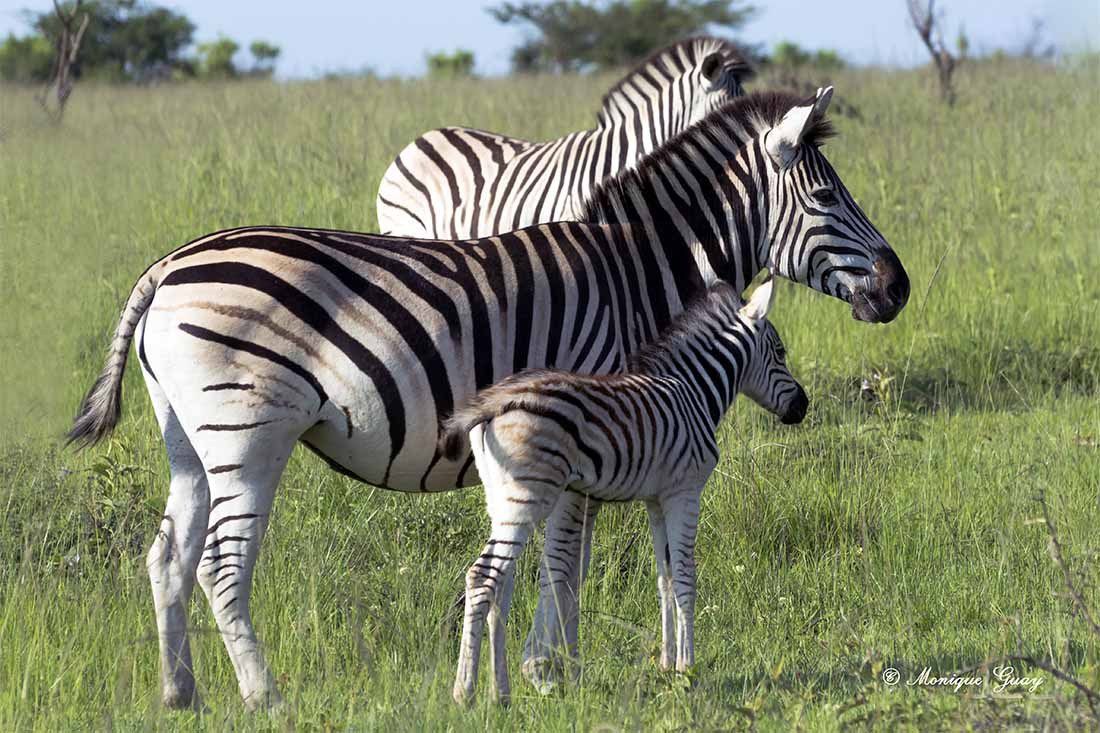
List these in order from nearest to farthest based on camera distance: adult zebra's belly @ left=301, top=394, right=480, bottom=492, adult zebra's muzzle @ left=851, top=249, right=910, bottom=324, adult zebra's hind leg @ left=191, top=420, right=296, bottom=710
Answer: adult zebra's hind leg @ left=191, top=420, right=296, bottom=710, adult zebra's belly @ left=301, top=394, right=480, bottom=492, adult zebra's muzzle @ left=851, top=249, right=910, bottom=324

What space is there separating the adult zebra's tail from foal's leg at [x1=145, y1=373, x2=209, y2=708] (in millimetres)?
124

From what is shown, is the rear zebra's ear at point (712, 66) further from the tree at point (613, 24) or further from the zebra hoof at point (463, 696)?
the tree at point (613, 24)

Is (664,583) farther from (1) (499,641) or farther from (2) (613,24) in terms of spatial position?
(2) (613,24)

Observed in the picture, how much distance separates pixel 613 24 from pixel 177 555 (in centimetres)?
3211

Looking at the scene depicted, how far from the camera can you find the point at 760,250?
4914 mm

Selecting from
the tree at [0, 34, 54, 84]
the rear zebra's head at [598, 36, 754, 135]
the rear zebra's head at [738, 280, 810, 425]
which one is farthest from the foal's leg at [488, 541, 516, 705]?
the tree at [0, 34, 54, 84]

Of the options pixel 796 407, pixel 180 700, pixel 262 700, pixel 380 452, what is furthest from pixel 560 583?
pixel 180 700

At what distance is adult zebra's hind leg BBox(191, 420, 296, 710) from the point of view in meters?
3.88

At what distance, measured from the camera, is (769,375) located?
15.8 feet

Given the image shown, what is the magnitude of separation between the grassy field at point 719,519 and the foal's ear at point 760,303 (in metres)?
0.86

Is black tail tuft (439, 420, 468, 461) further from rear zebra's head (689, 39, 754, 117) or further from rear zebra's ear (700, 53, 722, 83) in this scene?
rear zebra's ear (700, 53, 722, 83)

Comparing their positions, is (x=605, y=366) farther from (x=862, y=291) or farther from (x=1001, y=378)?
(x=1001, y=378)

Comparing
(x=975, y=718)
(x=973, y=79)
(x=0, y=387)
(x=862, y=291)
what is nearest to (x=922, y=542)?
(x=862, y=291)

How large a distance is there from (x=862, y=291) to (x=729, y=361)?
0.67 metres
